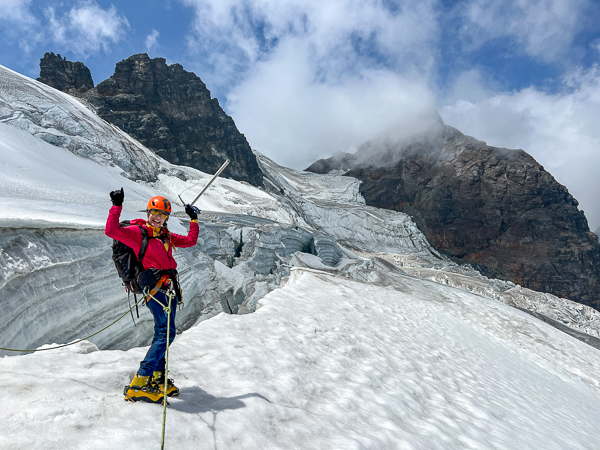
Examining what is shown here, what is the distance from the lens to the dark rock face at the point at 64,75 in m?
52.9

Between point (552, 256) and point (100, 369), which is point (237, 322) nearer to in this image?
point (100, 369)

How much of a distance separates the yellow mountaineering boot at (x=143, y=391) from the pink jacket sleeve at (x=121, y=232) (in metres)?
1.16

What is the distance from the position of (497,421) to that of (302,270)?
7.90 m

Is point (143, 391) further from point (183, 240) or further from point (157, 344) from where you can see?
point (183, 240)

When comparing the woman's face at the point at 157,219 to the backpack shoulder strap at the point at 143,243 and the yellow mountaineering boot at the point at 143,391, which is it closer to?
the backpack shoulder strap at the point at 143,243

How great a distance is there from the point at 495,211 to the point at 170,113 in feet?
241

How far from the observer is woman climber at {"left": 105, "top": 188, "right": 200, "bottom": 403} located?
2588 millimetres

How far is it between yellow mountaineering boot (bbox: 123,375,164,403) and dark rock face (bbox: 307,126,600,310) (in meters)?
76.5

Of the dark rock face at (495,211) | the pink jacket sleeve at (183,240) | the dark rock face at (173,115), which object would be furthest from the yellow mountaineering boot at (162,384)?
the dark rock face at (495,211)

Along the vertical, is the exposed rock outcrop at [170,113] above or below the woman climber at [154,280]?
above

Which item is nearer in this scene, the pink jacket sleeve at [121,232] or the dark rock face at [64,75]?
the pink jacket sleeve at [121,232]

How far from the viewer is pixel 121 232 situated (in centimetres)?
278

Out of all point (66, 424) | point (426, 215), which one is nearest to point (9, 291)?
point (66, 424)

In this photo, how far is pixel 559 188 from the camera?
71.3 meters
